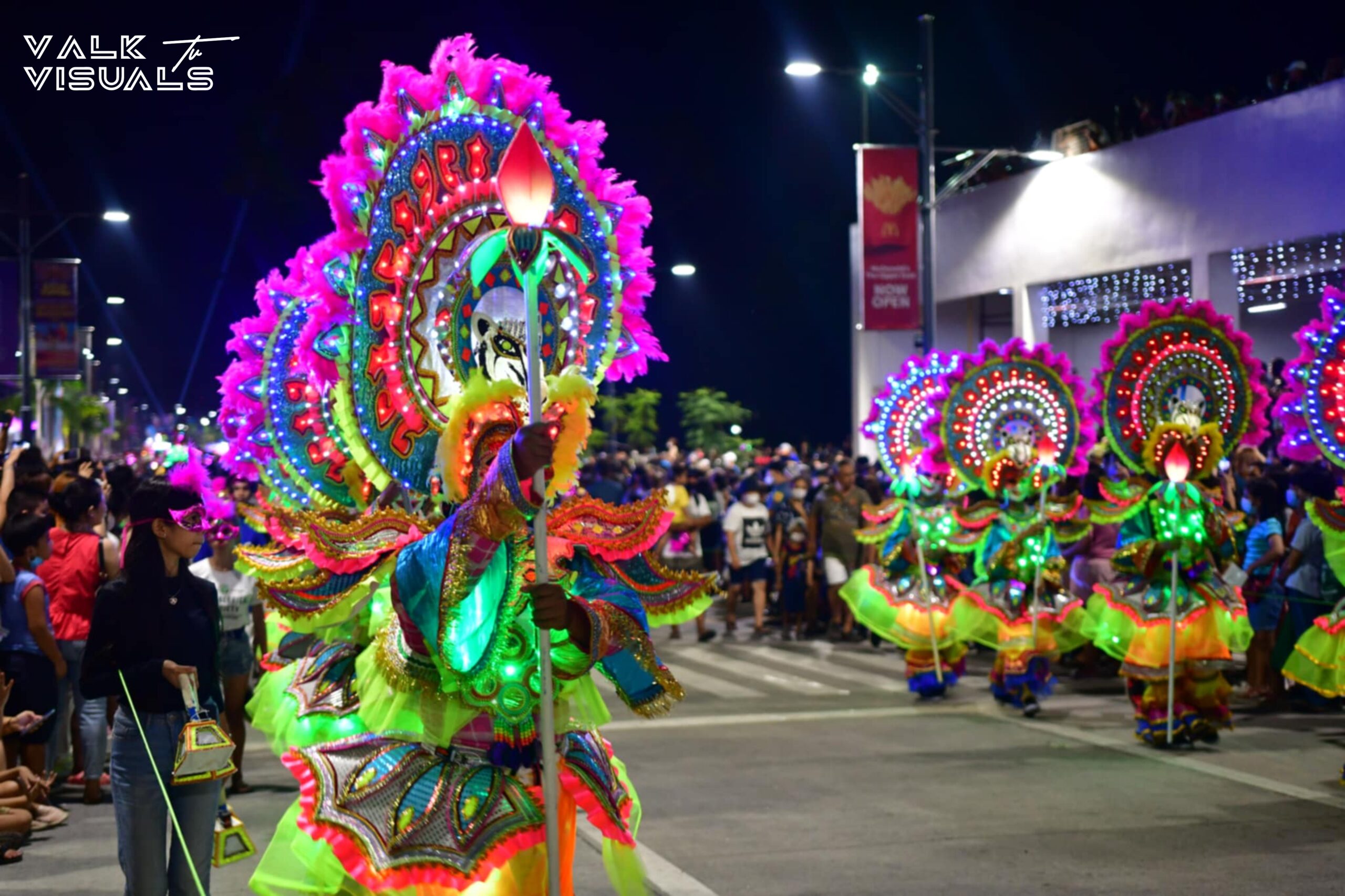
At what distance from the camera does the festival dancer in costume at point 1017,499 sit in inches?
463

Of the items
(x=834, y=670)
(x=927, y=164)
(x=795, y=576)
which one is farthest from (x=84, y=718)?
(x=927, y=164)

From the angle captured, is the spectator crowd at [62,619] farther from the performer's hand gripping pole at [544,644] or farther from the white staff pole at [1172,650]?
the white staff pole at [1172,650]

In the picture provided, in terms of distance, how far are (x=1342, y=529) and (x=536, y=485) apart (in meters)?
6.06

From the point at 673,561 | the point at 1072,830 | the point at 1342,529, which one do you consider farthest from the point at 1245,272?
the point at 1072,830

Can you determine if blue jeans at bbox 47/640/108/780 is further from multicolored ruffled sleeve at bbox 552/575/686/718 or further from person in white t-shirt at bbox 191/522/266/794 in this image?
multicolored ruffled sleeve at bbox 552/575/686/718

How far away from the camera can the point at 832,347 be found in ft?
135

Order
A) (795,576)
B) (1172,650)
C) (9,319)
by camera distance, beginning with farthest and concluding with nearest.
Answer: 1. (9,319)
2. (795,576)
3. (1172,650)

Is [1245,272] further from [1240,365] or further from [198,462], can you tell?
[198,462]

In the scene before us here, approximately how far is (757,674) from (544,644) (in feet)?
34.2

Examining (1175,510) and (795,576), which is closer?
(1175,510)

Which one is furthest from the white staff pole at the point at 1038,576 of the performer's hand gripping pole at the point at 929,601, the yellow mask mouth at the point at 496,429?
the yellow mask mouth at the point at 496,429

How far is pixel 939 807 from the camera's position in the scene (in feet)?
27.3

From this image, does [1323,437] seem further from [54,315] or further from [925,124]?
[54,315]

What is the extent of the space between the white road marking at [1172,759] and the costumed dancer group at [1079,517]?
0.60 feet
